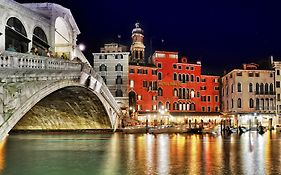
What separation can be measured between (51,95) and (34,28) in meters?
3.67

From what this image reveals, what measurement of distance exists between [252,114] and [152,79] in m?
11.1

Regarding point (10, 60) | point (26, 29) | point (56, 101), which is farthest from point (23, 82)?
point (56, 101)

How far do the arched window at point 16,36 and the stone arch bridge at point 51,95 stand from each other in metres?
2.26

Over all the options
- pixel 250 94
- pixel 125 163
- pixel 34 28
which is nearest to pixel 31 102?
pixel 125 163

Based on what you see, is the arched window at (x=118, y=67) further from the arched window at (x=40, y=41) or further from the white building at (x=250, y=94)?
the arched window at (x=40, y=41)

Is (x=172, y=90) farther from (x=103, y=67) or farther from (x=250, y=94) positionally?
(x=103, y=67)

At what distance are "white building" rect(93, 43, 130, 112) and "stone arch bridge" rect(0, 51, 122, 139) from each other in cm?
970

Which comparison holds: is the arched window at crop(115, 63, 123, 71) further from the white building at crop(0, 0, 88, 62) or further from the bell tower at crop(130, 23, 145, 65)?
the white building at crop(0, 0, 88, 62)

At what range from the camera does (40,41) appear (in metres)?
20.3

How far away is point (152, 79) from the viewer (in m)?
46.1

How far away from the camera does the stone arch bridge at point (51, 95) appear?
11.5 m

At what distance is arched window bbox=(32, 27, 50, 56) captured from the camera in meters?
19.6

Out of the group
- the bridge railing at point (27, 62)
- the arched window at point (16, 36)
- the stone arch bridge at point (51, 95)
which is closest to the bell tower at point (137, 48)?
the stone arch bridge at point (51, 95)

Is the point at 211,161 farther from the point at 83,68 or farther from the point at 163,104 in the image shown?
the point at 163,104
